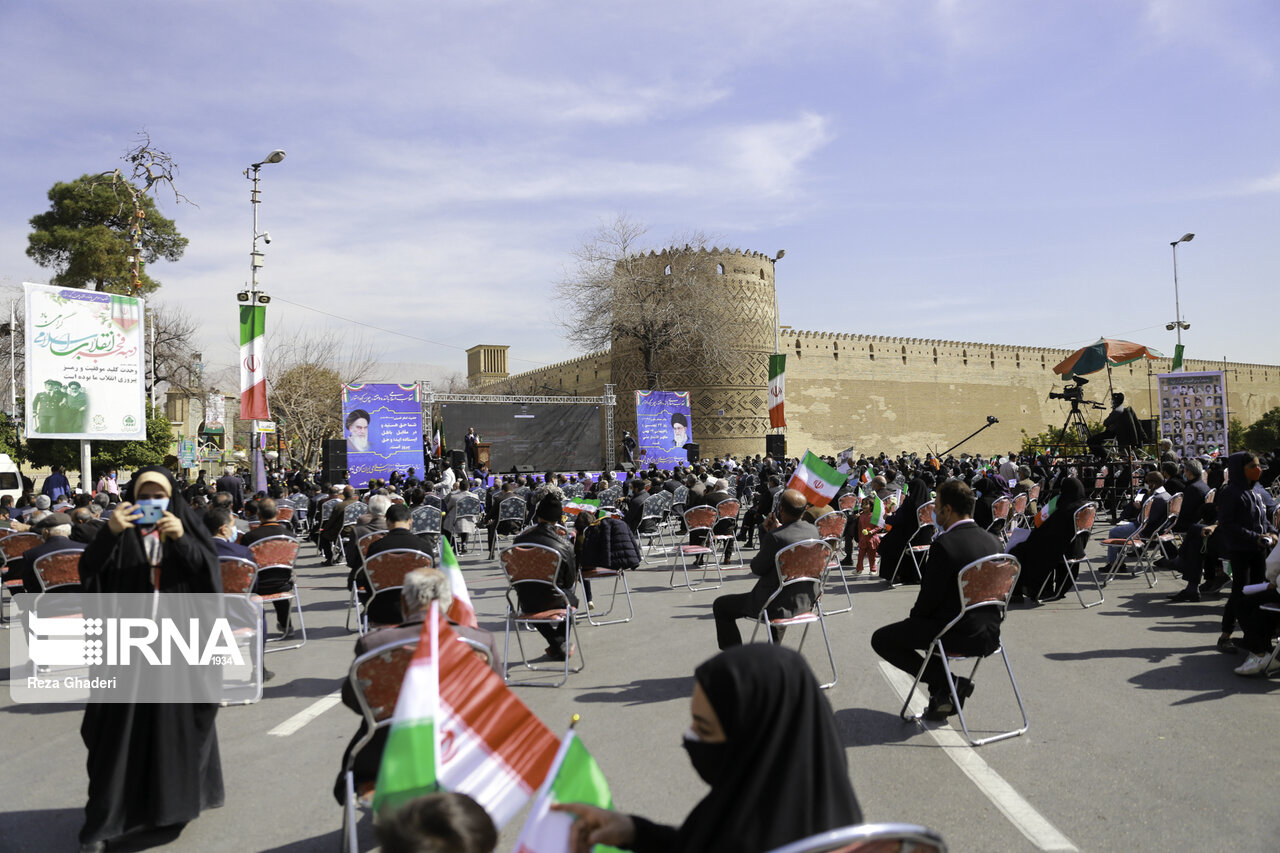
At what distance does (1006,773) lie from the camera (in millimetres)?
4023

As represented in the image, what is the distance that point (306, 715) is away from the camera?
208 inches

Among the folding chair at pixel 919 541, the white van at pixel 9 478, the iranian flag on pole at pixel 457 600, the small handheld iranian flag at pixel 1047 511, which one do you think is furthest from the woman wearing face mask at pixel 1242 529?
the white van at pixel 9 478

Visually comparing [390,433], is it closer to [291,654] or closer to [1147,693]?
[291,654]

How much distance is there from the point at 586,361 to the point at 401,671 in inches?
1856

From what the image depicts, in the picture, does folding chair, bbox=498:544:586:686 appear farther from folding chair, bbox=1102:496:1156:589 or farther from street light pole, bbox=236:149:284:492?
street light pole, bbox=236:149:284:492

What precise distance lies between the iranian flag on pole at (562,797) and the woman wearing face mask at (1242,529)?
20.6 feet

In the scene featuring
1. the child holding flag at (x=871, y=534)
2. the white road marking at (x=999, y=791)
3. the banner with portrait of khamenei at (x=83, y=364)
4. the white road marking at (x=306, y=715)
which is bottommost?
the white road marking at (x=306, y=715)

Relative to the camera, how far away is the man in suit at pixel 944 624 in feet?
15.4

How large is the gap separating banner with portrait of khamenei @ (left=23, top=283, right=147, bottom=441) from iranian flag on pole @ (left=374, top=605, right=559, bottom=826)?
13.3 metres

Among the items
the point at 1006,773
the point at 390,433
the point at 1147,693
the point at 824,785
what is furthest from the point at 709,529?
the point at 390,433

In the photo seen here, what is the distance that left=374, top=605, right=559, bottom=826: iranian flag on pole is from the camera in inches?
77.5

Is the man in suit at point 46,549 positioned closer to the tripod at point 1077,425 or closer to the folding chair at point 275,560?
the folding chair at point 275,560

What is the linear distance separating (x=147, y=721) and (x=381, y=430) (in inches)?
825

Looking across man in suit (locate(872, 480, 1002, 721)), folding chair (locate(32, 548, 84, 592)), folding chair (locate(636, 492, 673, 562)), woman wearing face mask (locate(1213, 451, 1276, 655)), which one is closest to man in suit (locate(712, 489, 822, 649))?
man in suit (locate(872, 480, 1002, 721))
